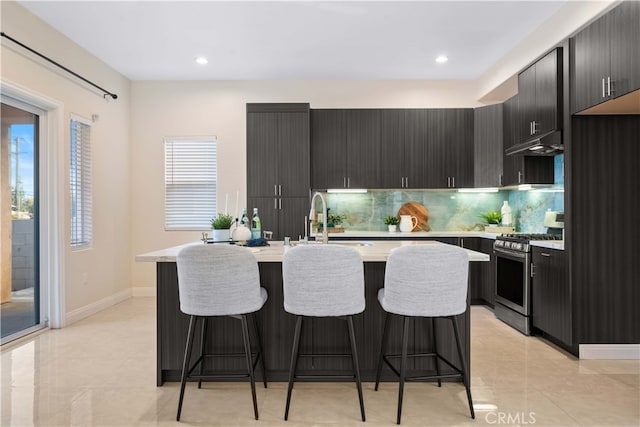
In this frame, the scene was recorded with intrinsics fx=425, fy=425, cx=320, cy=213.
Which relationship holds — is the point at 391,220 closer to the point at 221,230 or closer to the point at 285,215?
the point at 285,215

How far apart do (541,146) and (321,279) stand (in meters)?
2.71

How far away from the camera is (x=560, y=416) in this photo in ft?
8.15

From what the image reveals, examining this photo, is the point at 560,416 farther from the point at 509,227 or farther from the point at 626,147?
the point at 509,227

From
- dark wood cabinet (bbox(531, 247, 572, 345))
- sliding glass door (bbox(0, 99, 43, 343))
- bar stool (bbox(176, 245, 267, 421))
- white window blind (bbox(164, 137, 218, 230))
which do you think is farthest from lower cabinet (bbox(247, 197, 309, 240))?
bar stool (bbox(176, 245, 267, 421))

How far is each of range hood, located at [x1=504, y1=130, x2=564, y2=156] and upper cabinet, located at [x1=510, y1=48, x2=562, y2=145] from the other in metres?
0.07

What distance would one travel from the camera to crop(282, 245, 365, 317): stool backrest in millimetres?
2438

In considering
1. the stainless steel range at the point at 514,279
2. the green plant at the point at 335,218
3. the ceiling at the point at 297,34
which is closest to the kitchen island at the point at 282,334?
the stainless steel range at the point at 514,279

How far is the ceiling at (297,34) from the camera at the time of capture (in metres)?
3.82

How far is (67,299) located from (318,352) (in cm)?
310

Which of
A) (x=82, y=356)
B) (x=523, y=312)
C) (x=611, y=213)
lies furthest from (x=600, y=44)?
(x=82, y=356)

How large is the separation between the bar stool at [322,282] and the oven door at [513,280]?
96.4 inches

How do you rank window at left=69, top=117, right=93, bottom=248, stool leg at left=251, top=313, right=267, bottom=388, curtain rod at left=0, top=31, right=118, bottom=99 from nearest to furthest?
stool leg at left=251, top=313, right=267, bottom=388 → curtain rod at left=0, top=31, right=118, bottom=99 → window at left=69, top=117, right=93, bottom=248

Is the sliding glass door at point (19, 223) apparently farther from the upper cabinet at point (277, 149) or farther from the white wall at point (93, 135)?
the upper cabinet at point (277, 149)

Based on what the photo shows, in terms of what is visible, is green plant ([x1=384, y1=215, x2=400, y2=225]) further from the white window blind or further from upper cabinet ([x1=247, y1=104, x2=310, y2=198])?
the white window blind
